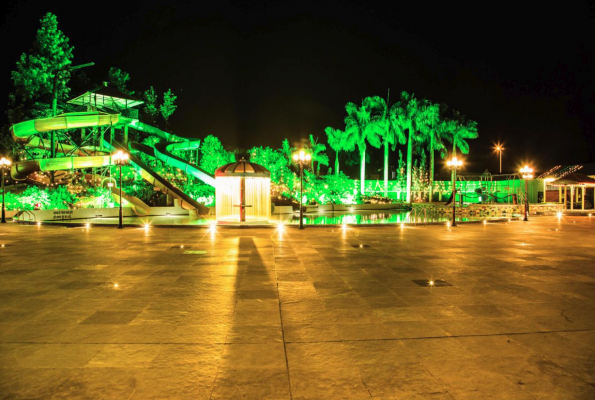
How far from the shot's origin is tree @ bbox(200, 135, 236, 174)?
150 feet

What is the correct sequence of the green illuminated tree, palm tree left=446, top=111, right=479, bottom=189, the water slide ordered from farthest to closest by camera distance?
palm tree left=446, top=111, right=479, bottom=189 < the green illuminated tree < the water slide

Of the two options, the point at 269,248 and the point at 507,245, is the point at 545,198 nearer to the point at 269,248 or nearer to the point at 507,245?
→ the point at 507,245

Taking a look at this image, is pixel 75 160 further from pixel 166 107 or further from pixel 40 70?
pixel 166 107

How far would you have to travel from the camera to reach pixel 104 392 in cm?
377

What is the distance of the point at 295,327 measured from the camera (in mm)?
5578

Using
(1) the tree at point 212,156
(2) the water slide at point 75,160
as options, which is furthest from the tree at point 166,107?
(2) the water slide at point 75,160

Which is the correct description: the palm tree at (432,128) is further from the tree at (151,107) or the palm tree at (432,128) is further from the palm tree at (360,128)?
the tree at (151,107)

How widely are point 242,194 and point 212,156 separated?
23504 mm

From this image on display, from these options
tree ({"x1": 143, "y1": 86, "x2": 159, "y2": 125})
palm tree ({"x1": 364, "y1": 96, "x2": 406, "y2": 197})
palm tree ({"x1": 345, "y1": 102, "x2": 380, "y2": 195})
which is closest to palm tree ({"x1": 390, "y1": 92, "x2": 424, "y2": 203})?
palm tree ({"x1": 364, "y1": 96, "x2": 406, "y2": 197})

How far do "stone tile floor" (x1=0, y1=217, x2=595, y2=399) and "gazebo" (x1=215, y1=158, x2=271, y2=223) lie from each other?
12494 mm

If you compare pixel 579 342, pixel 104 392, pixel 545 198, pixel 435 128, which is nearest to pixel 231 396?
pixel 104 392

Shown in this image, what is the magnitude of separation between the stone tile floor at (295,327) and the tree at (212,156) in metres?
34.5

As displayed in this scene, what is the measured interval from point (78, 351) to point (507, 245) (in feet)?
44.3

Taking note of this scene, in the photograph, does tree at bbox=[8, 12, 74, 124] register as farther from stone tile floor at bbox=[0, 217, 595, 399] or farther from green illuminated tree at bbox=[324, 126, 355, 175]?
stone tile floor at bbox=[0, 217, 595, 399]
